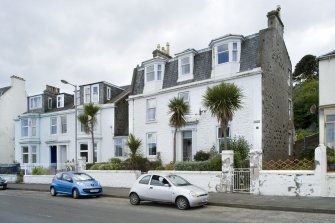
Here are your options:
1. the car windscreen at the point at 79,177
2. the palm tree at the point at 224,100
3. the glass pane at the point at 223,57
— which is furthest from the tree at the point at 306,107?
the car windscreen at the point at 79,177

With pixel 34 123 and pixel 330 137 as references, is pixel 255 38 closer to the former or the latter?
pixel 330 137

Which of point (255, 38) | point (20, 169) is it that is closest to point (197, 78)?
point (255, 38)

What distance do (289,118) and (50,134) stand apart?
2479cm

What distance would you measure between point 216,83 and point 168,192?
38.4ft

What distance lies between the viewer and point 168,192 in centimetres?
1405

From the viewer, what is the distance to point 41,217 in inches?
467

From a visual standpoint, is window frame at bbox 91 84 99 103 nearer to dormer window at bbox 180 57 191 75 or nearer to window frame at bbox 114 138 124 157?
window frame at bbox 114 138 124 157

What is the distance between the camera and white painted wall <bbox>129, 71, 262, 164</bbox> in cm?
2194

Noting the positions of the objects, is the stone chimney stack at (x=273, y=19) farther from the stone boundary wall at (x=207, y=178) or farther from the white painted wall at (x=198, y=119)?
the stone boundary wall at (x=207, y=178)

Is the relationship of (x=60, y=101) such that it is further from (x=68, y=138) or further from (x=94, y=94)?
(x=94, y=94)

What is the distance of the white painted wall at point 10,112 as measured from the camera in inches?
1641

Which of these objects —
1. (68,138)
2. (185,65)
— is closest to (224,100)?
(185,65)

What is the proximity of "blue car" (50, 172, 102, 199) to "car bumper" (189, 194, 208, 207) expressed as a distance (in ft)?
23.6

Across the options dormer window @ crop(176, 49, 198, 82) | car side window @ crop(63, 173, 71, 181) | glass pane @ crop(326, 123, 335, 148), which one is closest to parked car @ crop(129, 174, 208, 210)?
car side window @ crop(63, 173, 71, 181)
